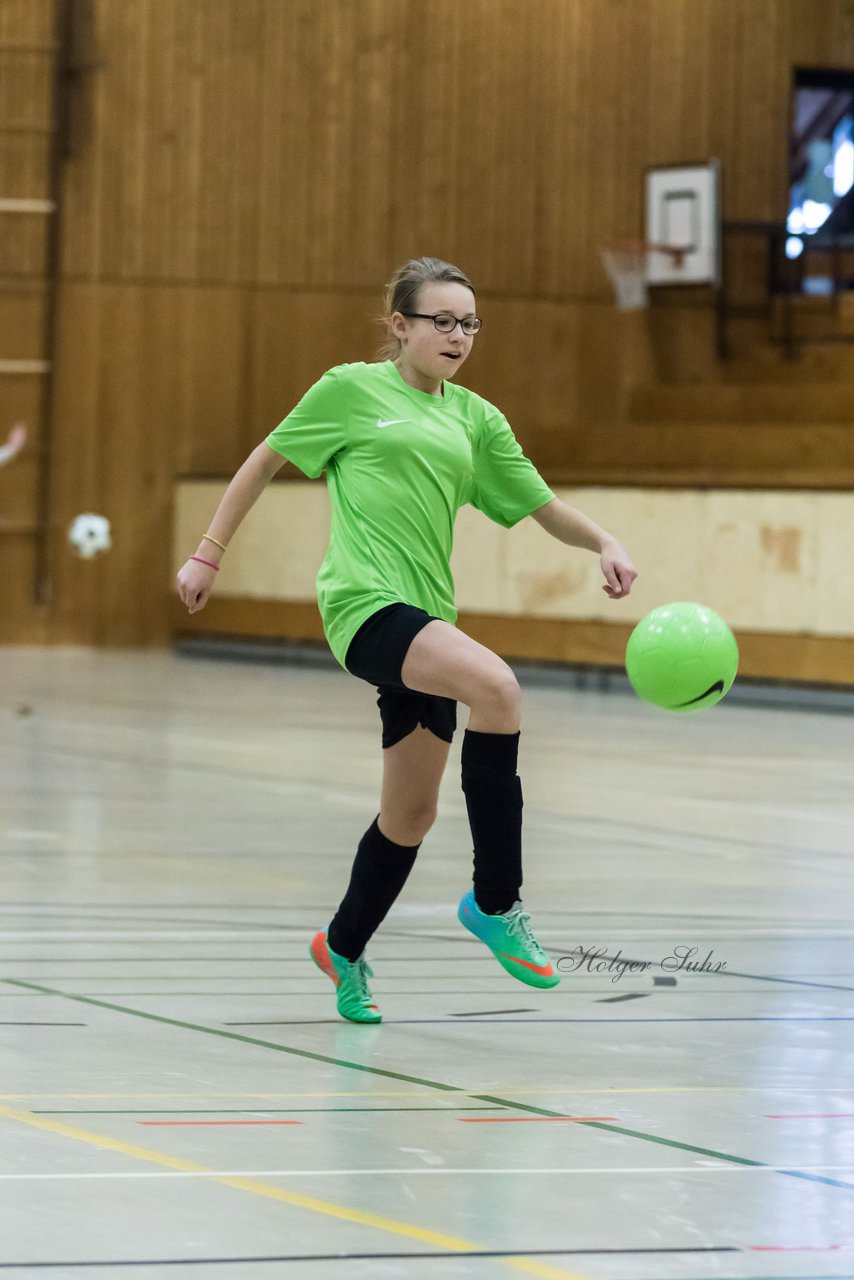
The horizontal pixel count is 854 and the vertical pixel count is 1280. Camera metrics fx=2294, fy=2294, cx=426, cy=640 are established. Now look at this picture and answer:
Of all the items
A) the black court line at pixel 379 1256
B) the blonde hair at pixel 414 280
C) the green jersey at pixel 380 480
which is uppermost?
the blonde hair at pixel 414 280

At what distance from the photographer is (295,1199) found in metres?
3.36

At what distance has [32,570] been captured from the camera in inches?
793

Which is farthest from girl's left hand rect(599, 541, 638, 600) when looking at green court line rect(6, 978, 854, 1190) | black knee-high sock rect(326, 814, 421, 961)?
green court line rect(6, 978, 854, 1190)

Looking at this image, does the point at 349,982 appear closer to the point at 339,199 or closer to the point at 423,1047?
the point at 423,1047

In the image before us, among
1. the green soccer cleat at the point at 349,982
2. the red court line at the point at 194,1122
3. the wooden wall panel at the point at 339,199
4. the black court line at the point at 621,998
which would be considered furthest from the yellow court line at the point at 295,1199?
the wooden wall panel at the point at 339,199

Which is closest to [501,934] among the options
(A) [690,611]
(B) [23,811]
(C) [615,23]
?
(A) [690,611]

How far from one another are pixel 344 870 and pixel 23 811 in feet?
Result: 5.87

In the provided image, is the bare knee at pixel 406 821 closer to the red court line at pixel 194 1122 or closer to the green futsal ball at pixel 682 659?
the green futsal ball at pixel 682 659

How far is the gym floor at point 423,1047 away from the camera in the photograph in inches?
126

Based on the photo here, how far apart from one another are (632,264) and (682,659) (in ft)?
54.9

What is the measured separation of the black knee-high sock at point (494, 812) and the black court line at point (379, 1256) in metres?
1.61

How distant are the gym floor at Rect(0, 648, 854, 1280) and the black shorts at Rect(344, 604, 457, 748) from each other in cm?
65

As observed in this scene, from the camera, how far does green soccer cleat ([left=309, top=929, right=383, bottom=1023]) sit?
489cm

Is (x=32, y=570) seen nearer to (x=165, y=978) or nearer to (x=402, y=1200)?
(x=165, y=978)
